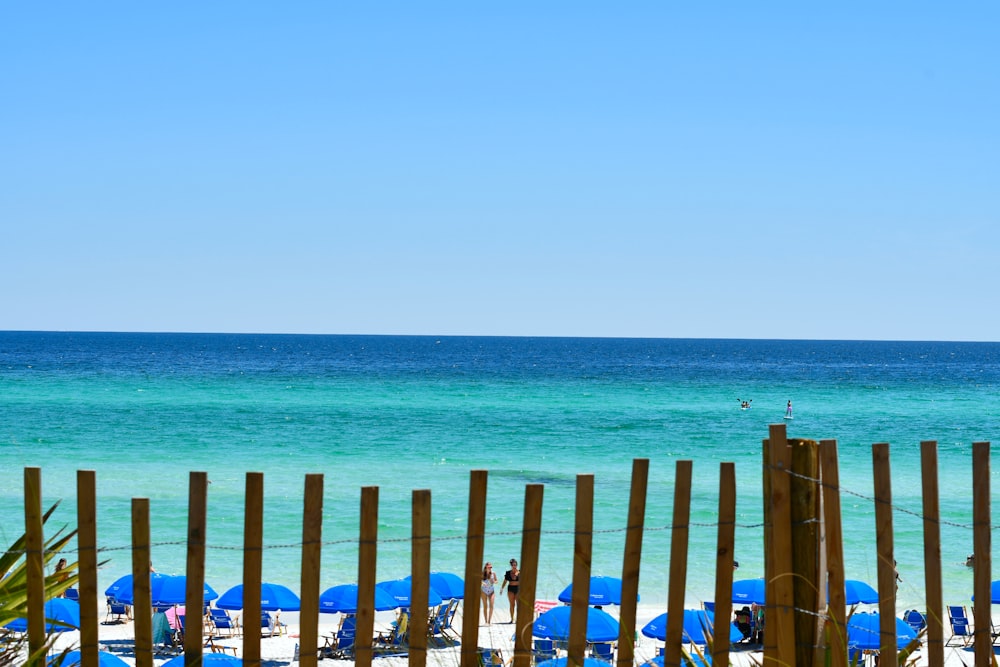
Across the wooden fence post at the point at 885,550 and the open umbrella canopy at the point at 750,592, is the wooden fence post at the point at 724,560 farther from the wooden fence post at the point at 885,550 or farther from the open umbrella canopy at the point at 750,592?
the open umbrella canopy at the point at 750,592

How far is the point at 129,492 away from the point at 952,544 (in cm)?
1934

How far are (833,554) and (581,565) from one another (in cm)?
98

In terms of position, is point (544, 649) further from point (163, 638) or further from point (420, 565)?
point (420, 565)

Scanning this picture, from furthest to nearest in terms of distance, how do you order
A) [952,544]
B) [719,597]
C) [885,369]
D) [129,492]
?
[885,369] < [129,492] < [952,544] < [719,597]

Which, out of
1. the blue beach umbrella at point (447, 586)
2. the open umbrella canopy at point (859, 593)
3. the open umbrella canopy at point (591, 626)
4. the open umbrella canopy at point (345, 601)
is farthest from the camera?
the blue beach umbrella at point (447, 586)

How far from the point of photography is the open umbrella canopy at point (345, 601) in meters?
12.0

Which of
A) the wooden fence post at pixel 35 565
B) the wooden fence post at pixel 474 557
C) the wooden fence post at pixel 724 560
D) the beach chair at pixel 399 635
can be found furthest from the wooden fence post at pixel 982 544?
the beach chair at pixel 399 635

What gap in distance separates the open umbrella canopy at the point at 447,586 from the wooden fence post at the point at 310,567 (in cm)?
914

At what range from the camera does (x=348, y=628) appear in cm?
1277

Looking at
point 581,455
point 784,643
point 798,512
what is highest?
point 798,512

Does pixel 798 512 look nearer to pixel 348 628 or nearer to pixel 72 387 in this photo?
pixel 348 628

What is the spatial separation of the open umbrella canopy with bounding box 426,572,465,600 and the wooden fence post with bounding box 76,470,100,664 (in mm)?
9113

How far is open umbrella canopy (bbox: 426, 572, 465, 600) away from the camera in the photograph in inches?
510

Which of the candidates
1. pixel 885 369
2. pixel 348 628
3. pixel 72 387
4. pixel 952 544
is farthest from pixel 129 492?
pixel 885 369
